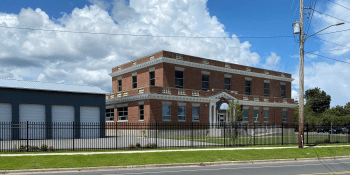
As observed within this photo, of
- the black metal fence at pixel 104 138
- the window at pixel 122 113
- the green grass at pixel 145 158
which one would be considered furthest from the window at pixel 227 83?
the green grass at pixel 145 158

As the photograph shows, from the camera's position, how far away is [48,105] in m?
32.3

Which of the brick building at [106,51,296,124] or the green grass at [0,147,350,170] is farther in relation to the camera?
the brick building at [106,51,296,124]

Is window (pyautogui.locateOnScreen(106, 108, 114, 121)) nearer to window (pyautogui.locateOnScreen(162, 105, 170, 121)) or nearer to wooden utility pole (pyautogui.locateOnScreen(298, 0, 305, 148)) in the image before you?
window (pyautogui.locateOnScreen(162, 105, 170, 121))

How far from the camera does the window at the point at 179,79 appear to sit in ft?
135

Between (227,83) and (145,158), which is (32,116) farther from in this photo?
(227,83)

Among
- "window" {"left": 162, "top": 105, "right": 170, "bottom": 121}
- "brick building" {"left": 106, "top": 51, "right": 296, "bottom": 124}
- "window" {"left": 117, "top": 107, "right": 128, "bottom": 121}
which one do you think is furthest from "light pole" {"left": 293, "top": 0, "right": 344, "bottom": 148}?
"window" {"left": 117, "top": 107, "right": 128, "bottom": 121}

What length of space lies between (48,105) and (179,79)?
1629cm

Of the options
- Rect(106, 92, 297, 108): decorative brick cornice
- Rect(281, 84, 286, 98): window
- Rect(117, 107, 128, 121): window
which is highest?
Rect(281, 84, 286, 98): window

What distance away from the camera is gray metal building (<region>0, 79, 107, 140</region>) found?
3019cm

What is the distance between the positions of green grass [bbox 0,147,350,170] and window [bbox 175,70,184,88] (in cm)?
2146

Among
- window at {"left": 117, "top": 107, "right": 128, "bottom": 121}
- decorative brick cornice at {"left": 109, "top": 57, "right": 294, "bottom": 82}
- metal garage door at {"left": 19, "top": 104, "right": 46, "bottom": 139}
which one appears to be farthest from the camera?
window at {"left": 117, "top": 107, "right": 128, "bottom": 121}

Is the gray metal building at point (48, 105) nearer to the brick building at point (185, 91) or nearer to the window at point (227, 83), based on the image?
the brick building at point (185, 91)

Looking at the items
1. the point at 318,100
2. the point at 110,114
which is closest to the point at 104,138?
the point at 110,114

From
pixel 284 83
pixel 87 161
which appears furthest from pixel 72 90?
pixel 284 83
